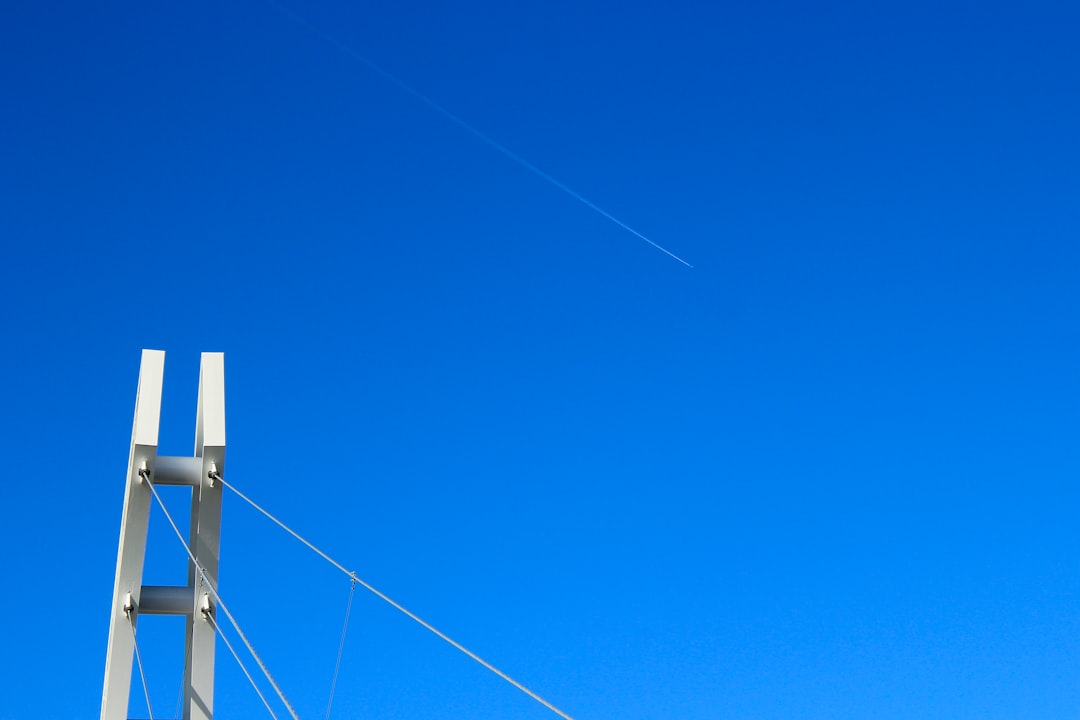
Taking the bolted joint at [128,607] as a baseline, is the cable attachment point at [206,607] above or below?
above

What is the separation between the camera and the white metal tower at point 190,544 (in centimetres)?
1603

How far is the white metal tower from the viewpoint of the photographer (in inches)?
631

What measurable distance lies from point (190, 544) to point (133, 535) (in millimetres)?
1010

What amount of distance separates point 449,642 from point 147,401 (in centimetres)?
484

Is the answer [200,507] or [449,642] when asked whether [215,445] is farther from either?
[449,642]

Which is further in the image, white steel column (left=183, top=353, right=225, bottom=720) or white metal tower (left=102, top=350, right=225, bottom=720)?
white steel column (left=183, top=353, right=225, bottom=720)

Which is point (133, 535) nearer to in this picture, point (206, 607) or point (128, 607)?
point (128, 607)

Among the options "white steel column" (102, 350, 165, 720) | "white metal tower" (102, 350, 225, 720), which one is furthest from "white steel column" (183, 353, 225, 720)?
"white steel column" (102, 350, 165, 720)

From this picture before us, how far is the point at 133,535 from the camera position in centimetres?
1631

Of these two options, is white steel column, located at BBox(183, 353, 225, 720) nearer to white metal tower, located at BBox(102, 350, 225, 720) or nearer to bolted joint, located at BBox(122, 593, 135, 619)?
white metal tower, located at BBox(102, 350, 225, 720)

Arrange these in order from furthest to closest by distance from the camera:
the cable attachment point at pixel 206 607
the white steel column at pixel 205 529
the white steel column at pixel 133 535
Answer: the cable attachment point at pixel 206 607 < the white steel column at pixel 205 529 < the white steel column at pixel 133 535

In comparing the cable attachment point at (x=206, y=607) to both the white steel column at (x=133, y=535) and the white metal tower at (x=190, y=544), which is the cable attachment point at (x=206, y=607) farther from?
the white steel column at (x=133, y=535)

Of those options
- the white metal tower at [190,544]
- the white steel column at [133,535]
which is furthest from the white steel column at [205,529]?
the white steel column at [133,535]

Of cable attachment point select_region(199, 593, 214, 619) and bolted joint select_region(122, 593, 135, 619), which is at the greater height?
cable attachment point select_region(199, 593, 214, 619)
